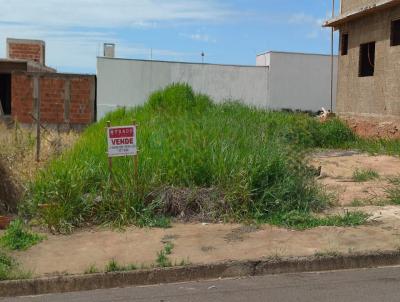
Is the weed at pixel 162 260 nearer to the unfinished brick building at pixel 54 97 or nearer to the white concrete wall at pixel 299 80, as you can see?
the unfinished brick building at pixel 54 97

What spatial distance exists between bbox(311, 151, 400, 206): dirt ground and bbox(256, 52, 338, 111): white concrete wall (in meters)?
19.7

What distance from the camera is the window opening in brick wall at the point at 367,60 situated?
814 inches

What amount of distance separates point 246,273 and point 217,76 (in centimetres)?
2781

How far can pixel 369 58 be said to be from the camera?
20.8 m

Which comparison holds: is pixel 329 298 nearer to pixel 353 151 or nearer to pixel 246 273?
pixel 246 273

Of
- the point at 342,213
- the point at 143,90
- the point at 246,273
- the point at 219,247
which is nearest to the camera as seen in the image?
the point at 246,273

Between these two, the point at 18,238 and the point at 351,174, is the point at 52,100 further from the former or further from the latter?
the point at 18,238

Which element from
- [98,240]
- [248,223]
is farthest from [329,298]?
[98,240]

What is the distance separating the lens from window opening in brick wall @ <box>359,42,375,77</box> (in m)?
20.7

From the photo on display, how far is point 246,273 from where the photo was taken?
20.3ft

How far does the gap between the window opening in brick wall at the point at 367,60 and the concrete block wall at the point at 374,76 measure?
18 centimetres

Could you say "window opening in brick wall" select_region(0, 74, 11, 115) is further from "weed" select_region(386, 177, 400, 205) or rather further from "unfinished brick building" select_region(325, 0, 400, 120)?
"weed" select_region(386, 177, 400, 205)

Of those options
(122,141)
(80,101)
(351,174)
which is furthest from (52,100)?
(122,141)

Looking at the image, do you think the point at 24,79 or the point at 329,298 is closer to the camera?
the point at 329,298
